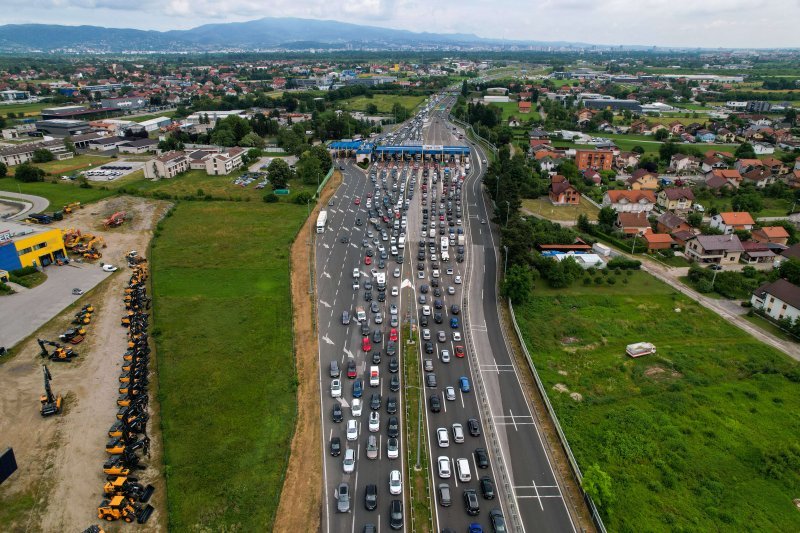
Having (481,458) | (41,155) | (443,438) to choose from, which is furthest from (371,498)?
(41,155)

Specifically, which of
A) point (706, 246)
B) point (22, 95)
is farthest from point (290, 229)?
point (22, 95)

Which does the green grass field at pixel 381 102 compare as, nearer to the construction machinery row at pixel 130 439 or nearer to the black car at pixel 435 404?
the construction machinery row at pixel 130 439

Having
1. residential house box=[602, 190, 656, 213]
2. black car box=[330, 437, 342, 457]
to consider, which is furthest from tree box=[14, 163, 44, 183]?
residential house box=[602, 190, 656, 213]

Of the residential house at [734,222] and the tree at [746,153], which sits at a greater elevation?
the tree at [746,153]

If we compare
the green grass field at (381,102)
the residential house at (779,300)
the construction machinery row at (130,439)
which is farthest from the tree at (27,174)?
the residential house at (779,300)

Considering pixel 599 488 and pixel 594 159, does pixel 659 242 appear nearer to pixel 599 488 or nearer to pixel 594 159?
pixel 594 159

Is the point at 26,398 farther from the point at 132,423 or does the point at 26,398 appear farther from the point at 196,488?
the point at 196,488
